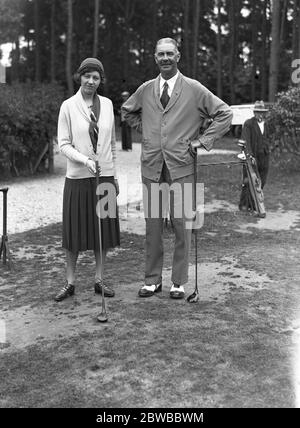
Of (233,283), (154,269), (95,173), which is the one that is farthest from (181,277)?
(95,173)

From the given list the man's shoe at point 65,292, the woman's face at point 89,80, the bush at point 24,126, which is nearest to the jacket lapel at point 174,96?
the woman's face at point 89,80

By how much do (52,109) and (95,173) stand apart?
7.95 meters

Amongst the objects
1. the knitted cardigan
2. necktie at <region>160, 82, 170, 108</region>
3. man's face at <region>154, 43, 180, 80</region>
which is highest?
man's face at <region>154, 43, 180, 80</region>

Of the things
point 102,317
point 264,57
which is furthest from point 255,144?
point 264,57

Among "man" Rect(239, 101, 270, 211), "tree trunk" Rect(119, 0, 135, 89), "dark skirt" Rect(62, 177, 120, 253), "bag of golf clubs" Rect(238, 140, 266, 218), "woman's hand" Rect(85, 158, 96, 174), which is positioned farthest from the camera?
"tree trunk" Rect(119, 0, 135, 89)

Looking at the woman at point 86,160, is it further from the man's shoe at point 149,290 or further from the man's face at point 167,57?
the man's face at point 167,57

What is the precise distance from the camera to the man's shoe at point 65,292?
4.60 m

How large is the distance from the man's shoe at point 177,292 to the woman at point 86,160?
48 cm

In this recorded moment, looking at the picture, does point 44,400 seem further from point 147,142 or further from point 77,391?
point 147,142

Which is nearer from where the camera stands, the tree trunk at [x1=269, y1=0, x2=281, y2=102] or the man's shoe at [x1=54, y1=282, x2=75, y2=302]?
the man's shoe at [x1=54, y1=282, x2=75, y2=302]

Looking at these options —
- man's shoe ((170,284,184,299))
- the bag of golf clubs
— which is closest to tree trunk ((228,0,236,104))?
the bag of golf clubs

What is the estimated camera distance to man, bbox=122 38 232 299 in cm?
438

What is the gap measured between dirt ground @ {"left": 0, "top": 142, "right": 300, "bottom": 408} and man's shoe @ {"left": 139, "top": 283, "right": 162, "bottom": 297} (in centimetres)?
12

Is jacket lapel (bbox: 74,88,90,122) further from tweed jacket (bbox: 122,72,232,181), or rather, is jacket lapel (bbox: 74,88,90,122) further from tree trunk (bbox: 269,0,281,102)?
tree trunk (bbox: 269,0,281,102)
